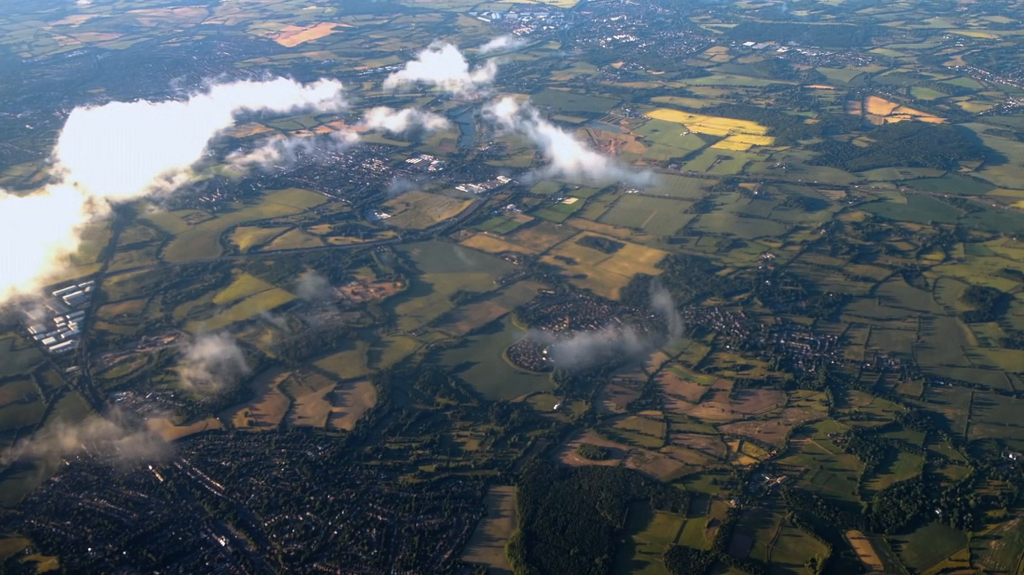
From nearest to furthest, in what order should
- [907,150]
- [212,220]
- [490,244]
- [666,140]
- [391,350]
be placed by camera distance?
[391,350], [490,244], [212,220], [907,150], [666,140]

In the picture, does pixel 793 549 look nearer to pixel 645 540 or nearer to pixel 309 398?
pixel 645 540

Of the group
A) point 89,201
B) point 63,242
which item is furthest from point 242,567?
point 89,201

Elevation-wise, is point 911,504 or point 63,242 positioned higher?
point 63,242

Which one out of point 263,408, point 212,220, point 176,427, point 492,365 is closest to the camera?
point 176,427

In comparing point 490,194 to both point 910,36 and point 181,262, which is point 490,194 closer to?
point 181,262

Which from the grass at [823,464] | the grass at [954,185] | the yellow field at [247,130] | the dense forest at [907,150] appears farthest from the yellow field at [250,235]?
the grass at [954,185]

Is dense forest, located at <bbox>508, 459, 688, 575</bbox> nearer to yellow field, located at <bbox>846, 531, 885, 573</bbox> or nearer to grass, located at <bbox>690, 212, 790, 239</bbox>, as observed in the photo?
yellow field, located at <bbox>846, 531, 885, 573</bbox>

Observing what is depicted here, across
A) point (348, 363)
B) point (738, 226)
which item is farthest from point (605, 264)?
point (348, 363)
